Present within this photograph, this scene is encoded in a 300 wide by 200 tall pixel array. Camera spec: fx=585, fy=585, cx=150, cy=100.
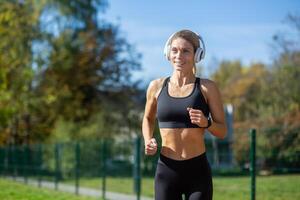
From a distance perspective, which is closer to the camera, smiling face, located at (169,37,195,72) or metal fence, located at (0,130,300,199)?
smiling face, located at (169,37,195,72)

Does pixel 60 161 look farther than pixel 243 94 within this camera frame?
No

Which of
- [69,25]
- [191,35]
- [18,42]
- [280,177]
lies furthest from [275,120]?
[191,35]

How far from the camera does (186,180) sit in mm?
3773

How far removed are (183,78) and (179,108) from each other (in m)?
0.26

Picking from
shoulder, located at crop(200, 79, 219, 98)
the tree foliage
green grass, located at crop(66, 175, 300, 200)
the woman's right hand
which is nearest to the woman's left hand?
shoulder, located at crop(200, 79, 219, 98)

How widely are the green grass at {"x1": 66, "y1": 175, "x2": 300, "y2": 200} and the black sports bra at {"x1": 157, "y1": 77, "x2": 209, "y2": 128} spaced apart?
6881 millimetres

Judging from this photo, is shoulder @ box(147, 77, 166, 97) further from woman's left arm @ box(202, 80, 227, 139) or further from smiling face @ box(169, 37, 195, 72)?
woman's left arm @ box(202, 80, 227, 139)

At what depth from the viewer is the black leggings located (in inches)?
148

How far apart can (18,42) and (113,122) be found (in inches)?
345

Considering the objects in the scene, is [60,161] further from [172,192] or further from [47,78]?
[172,192]

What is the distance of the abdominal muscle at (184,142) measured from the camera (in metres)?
3.76

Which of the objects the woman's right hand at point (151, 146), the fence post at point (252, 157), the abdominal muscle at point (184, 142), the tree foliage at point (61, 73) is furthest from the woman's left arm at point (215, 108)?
the tree foliage at point (61, 73)

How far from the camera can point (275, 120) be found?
36594mm

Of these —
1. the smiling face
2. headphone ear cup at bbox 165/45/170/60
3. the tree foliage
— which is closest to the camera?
the smiling face
